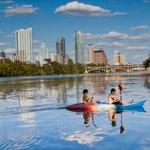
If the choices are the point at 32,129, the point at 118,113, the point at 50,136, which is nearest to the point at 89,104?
the point at 118,113

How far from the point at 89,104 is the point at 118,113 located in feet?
9.50

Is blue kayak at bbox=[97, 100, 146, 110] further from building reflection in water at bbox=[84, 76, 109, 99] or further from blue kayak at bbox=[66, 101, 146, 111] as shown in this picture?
building reflection in water at bbox=[84, 76, 109, 99]

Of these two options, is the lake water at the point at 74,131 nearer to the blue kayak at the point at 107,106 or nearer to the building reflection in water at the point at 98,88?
the blue kayak at the point at 107,106

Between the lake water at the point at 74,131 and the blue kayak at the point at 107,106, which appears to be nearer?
the lake water at the point at 74,131

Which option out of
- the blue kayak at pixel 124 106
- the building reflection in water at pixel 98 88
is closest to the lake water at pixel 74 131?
the blue kayak at pixel 124 106

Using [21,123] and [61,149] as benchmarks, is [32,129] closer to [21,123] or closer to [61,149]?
[21,123]

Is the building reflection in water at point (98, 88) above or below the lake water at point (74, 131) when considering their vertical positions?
above

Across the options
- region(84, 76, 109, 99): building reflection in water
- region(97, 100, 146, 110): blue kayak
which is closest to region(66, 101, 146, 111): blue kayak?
region(97, 100, 146, 110): blue kayak

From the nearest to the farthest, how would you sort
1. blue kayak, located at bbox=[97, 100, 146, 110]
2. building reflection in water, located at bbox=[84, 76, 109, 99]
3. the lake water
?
the lake water → blue kayak, located at bbox=[97, 100, 146, 110] → building reflection in water, located at bbox=[84, 76, 109, 99]

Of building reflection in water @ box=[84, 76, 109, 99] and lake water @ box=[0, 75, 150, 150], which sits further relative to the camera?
building reflection in water @ box=[84, 76, 109, 99]

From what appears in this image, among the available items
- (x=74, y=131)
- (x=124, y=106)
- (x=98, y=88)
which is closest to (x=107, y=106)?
(x=124, y=106)

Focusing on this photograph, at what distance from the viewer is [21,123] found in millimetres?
27641

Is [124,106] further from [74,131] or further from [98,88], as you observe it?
[98,88]

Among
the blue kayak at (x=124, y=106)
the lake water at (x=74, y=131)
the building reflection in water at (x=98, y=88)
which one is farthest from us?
the building reflection in water at (x=98, y=88)
